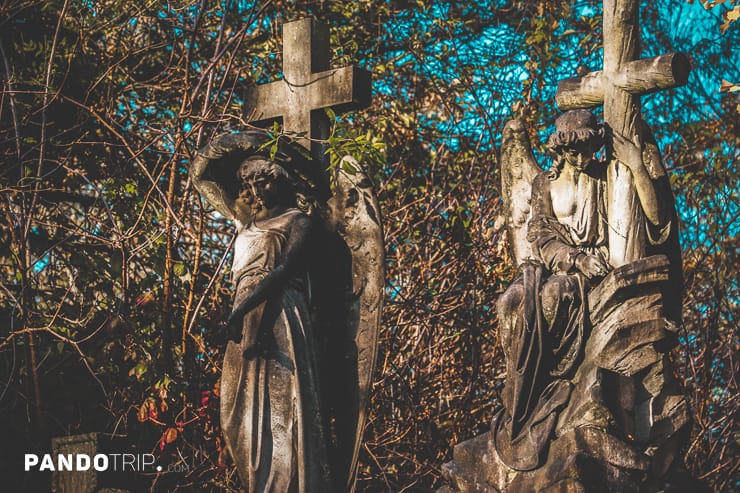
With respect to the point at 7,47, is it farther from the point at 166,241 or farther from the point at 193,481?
the point at 193,481

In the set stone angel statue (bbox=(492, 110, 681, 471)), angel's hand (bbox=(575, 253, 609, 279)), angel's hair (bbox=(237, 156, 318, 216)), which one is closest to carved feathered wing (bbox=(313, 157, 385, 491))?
Answer: angel's hair (bbox=(237, 156, 318, 216))

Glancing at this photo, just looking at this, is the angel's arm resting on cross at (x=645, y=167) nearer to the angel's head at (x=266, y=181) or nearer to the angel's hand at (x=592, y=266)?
the angel's hand at (x=592, y=266)

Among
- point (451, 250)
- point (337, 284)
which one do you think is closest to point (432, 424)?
point (451, 250)

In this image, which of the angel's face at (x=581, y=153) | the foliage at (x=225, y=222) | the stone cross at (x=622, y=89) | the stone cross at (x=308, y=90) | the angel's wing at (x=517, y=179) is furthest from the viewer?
the foliage at (x=225, y=222)

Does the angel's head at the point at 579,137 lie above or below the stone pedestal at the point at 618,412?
above

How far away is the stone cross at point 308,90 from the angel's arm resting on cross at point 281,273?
543 mm

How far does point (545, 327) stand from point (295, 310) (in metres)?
1.25

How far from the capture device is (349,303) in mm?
7516

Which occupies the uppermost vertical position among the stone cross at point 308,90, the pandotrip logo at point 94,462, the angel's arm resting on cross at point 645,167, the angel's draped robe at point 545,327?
the stone cross at point 308,90

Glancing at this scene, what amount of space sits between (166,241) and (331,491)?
130 inches

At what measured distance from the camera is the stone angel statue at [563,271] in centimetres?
720

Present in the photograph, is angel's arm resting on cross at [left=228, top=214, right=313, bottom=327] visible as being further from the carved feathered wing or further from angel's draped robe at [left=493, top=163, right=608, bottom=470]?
angel's draped robe at [left=493, top=163, right=608, bottom=470]

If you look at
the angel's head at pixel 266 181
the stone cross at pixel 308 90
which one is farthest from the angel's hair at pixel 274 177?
the stone cross at pixel 308 90

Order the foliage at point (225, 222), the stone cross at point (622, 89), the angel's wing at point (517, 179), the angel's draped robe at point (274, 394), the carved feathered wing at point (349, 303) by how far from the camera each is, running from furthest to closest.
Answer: the foliage at point (225, 222), the angel's wing at point (517, 179), the stone cross at point (622, 89), the carved feathered wing at point (349, 303), the angel's draped robe at point (274, 394)
